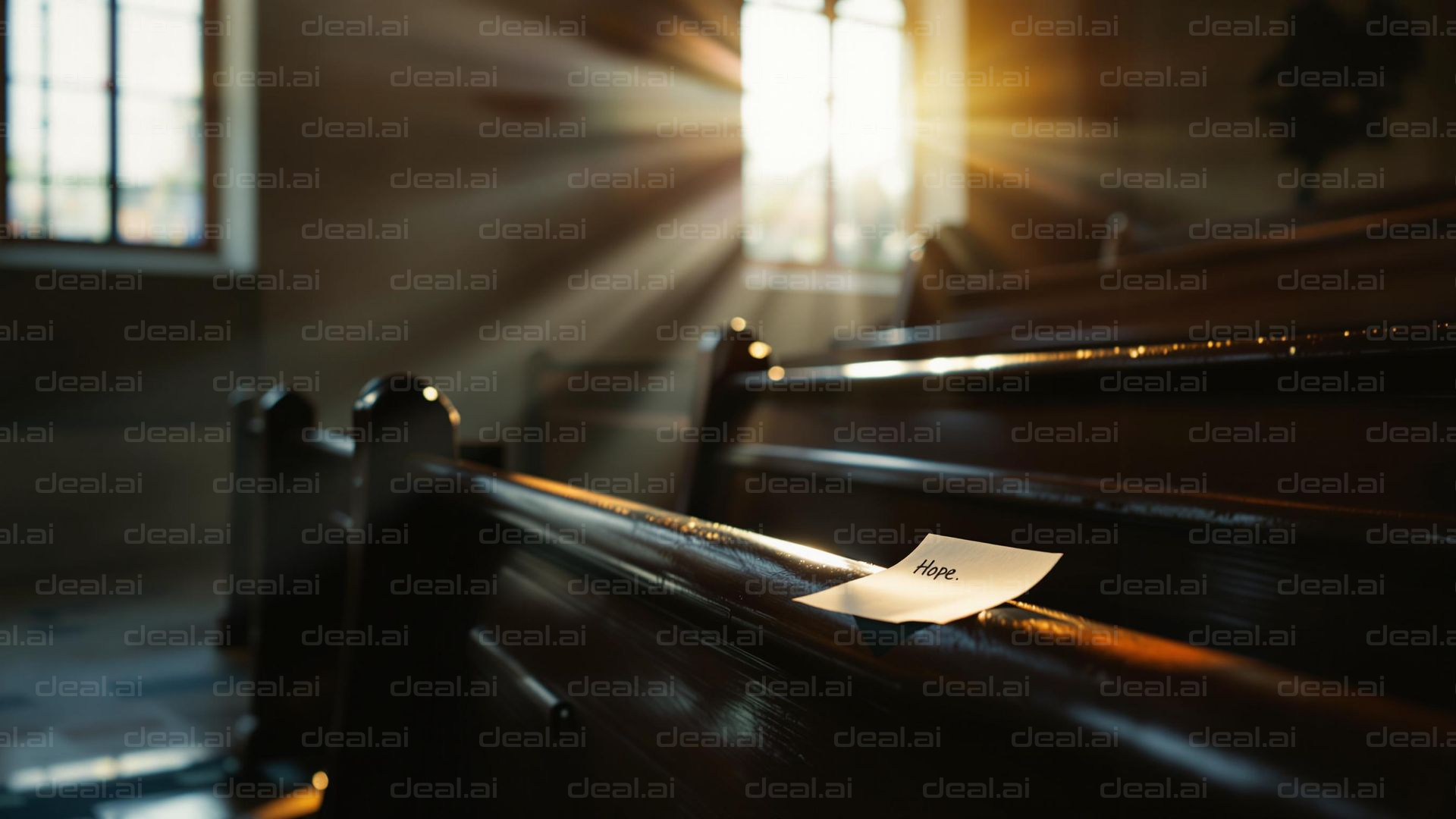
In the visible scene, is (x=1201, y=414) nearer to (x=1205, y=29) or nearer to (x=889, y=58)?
(x=1205, y=29)

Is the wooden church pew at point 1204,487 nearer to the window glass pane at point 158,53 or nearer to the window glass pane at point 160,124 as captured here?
the window glass pane at point 160,124

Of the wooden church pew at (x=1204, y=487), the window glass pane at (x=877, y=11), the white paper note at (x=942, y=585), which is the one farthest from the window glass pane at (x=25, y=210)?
the white paper note at (x=942, y=585)

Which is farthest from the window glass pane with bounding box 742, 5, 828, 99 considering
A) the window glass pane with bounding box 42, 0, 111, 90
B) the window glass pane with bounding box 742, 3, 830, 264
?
the window glass pane with bounding box 42, 0, 111, 90

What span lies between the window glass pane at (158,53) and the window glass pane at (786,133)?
315 cm

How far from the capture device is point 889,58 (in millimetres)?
6953

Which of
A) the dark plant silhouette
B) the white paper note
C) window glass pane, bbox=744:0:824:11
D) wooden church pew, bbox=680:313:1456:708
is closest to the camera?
the white paper note

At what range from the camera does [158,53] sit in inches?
186

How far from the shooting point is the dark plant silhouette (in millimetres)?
4566

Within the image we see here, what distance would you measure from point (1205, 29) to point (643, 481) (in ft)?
12.8

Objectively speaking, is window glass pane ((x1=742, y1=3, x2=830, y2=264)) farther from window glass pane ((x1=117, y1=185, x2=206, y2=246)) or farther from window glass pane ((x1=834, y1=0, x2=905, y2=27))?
window glass pane ((x1=117, y1=185, x2=206, y2=246))

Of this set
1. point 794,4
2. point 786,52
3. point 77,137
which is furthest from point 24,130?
point 794,4

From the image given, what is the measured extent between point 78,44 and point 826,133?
4.37m

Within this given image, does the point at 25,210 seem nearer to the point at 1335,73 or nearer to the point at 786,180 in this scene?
the point at 786,180

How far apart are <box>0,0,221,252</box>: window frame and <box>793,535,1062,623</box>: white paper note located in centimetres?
501
